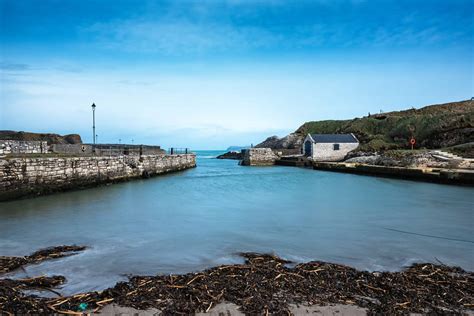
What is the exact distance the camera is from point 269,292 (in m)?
3.97

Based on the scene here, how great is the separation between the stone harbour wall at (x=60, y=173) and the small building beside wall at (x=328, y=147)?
2170 cm

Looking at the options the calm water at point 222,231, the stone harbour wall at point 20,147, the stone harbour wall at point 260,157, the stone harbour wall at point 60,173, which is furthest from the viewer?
the stone harbour wall at point 260,157

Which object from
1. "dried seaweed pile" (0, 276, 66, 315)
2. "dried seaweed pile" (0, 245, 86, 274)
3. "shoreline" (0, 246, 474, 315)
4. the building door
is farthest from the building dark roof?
"dried seaweed pile" (0, 276, 66, 315)

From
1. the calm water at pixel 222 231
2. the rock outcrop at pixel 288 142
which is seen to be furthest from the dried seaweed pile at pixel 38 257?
the rock outcrop at pixel 288 142

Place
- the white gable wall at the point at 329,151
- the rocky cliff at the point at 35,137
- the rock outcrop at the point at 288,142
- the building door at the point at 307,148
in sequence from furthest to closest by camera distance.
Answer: the rock outcrop at the point at 288,142 → the building door at the point at 307,148 → the white gable wall at the point at 329,151 → the rocky cliff at the point at 35,137

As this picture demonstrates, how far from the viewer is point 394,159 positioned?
26484 mm

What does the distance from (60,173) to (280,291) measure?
1277 centimetres

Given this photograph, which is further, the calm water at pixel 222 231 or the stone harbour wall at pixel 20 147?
the stone harbour wall at pixel 20 147

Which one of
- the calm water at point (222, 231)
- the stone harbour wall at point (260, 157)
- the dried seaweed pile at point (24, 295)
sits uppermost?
the stone harbour wall at point (260, 157)

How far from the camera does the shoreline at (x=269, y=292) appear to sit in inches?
142

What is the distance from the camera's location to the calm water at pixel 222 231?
545 cm

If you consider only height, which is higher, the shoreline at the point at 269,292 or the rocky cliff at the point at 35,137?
the rocky cliff at the point at 35,137

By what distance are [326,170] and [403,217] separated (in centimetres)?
2239

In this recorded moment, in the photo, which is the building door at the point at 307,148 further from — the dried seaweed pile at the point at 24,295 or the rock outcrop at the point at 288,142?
the dried seaweed pile at the point at 24,295
